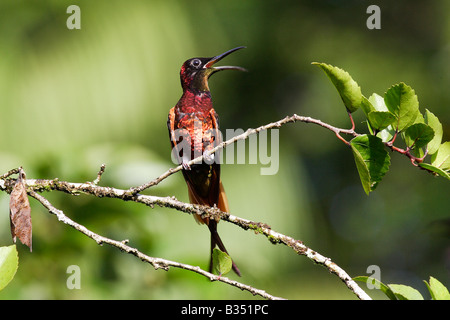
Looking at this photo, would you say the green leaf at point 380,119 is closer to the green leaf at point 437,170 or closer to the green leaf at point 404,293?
the green leaf at point 437,170

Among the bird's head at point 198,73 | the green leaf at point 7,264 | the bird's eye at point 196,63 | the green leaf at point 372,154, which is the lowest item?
the green leaf at point 7,264

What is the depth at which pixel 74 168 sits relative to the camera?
2.95 m

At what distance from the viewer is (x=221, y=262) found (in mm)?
1617

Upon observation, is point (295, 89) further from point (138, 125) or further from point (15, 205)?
point (15, 205)

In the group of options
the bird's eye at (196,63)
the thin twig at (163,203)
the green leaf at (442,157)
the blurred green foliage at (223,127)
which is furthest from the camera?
the blurred green foliage at (223,127)

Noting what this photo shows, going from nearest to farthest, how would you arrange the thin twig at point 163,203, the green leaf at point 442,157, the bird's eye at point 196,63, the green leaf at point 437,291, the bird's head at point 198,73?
the green leaf at point 437,291, the green leaf at point 442,157, the thin twig at point 163,203, the bird's head at point 198,73, the bird's eye at point 196,63

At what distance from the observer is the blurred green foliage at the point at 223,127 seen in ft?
9.64

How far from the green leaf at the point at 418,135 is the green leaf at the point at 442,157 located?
101 millimetres

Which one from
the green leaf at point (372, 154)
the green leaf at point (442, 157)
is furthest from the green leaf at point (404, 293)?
→ the green leaf at point (442, 157)

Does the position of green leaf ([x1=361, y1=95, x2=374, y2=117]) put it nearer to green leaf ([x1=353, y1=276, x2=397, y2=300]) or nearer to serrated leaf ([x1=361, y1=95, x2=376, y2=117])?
serrated leaf ([x1=361, y1=95, x2=376, y2=117])

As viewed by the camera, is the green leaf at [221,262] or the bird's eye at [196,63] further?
the bird's eye at [196,63]

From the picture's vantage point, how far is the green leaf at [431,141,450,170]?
1.56m

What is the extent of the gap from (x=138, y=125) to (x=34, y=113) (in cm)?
106
